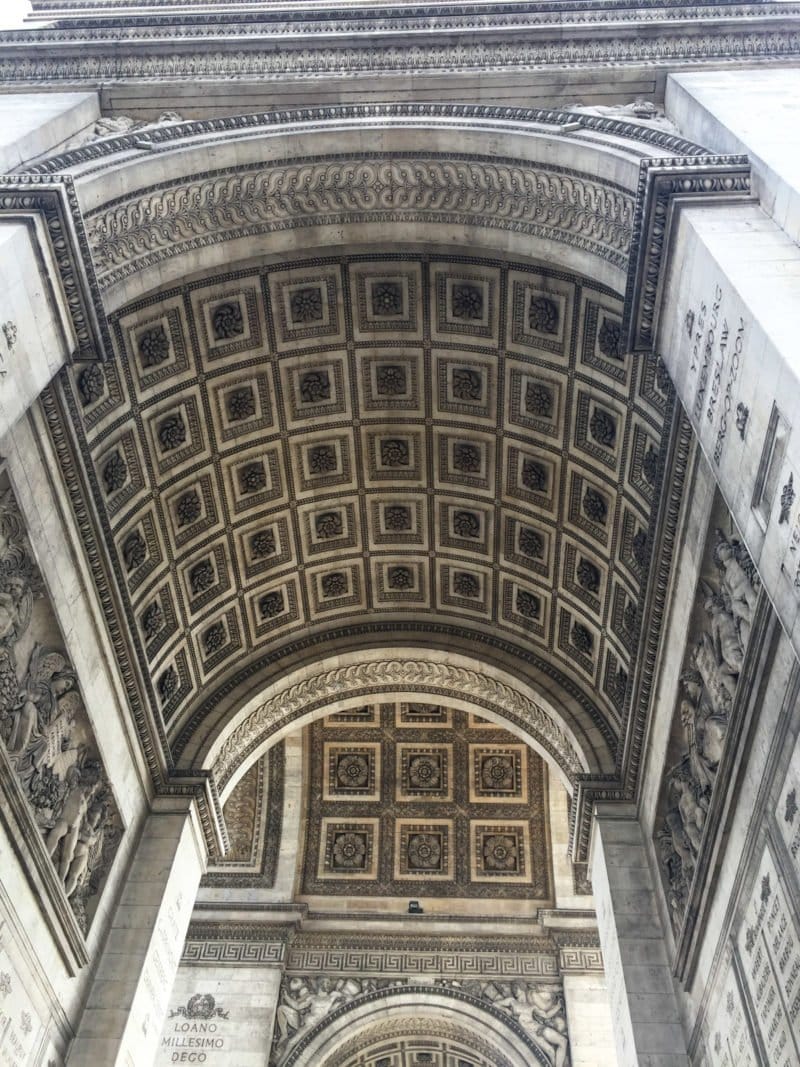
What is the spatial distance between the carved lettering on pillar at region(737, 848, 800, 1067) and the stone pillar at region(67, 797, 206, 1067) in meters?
6.93

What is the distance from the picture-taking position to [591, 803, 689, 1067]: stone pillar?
11.1m

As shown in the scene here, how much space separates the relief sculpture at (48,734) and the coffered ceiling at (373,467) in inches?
60.6

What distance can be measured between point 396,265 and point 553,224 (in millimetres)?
2471

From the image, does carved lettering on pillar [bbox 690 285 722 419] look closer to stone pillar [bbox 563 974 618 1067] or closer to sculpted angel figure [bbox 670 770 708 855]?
sculpted angel figure [bbox 670 770 708 855]

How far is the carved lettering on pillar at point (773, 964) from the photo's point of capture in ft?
26.9

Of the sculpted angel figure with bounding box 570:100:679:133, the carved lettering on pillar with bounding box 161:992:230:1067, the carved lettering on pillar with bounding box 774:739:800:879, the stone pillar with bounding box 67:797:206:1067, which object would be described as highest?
the sculpted angel figure with bounding box 570:100:679:133

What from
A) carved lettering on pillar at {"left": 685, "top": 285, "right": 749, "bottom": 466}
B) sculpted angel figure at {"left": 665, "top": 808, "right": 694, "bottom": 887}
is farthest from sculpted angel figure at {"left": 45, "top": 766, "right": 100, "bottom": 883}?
carved lettering on pillar at {"left": 685, "top": 285, "right": 749, "bottom": 466}

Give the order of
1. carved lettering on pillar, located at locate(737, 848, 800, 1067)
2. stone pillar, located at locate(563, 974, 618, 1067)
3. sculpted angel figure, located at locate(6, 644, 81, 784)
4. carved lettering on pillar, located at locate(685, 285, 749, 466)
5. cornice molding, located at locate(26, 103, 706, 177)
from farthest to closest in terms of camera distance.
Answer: stone pillar, located at locate(563, 974, 618, 1067), cornice molding, located at locate(26, 103, 706, 177), sculpted angel figure, located at locate(6, 644, 81, 784), carved lettering on pillar, located at locate(737, 848, 800, 1067), carved lettering on pillar, located at locate(685, 285, 749, 466)

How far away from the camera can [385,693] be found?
675 inches

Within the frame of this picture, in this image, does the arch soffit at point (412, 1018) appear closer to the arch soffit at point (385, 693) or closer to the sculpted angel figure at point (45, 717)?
the arch soffit at point (385, 693)

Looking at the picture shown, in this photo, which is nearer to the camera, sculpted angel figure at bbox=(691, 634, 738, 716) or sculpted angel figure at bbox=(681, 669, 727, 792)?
sculpted angel figure at bbox=(691, 634, 738, 716)

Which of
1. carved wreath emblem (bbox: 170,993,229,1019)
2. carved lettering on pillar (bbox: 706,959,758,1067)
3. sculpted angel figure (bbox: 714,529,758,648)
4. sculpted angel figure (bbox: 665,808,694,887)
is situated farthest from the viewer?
carved wreath emblem (bbox: 170,993,229,1019)

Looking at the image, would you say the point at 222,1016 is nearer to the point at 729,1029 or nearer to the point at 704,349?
the point at 729,1029

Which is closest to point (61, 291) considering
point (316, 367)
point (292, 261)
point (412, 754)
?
point (292, 261)
